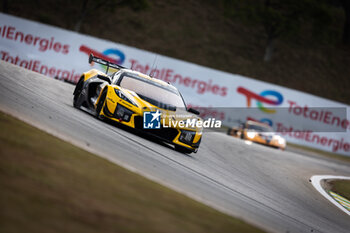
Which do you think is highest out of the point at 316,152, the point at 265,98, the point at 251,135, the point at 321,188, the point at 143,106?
the point at 265,98

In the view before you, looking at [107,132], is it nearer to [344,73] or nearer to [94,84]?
[94,84]

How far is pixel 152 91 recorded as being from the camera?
10.5 meters

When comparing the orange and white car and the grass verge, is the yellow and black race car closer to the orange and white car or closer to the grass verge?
the orange and white car

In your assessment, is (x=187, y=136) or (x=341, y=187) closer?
(x=187, y=136)

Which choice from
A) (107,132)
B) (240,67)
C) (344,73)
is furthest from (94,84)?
(344,73)

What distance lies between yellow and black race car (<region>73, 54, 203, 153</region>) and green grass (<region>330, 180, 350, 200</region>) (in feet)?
12.3

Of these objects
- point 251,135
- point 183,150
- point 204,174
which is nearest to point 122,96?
point 183,150

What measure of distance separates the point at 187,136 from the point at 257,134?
10756 millimetres

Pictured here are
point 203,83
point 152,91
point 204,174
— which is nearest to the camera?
point 204,174

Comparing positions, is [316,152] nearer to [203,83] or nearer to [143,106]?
[203,83]

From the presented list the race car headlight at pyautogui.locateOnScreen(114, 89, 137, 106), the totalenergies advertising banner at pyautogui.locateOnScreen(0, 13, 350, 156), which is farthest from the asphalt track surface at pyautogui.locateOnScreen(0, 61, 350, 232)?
the totalenergies advertising banner at pyautogui.locateOnScreen(0, 13, 350, 156)

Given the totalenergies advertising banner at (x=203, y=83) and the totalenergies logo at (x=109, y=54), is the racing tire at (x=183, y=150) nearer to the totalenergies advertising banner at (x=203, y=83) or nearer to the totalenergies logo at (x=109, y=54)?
the totalenergies advertising banner at (x=203, y=83)

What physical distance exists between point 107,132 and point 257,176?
3358mm

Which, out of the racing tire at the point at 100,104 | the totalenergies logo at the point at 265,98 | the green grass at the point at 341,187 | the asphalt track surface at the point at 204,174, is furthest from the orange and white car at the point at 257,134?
the racing tire at the point at 100,104
